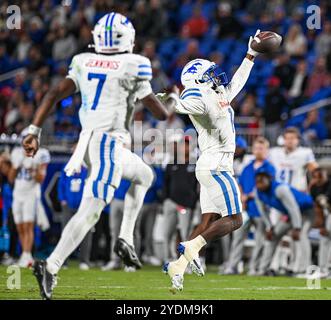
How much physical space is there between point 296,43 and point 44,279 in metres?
10.8

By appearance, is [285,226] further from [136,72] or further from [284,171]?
[136,72]

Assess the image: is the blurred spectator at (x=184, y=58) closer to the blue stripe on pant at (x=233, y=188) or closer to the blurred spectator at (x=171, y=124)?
the blurred spectator at (x=171, y=124)

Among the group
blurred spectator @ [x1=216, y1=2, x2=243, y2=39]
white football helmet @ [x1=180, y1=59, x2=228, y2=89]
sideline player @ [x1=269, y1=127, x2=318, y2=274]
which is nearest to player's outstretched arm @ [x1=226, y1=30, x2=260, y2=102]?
white football helmet @ [x1=180, y1=59, x2=228, y2=89]

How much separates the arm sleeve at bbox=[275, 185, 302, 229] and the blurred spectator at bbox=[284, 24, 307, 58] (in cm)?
616

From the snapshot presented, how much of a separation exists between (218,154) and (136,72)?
3.23 feet

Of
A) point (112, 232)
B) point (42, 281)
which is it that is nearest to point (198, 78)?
point (42, 281)

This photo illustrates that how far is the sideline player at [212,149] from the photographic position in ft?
26.9

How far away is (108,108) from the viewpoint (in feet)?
27.6

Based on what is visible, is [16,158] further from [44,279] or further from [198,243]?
[44,279]

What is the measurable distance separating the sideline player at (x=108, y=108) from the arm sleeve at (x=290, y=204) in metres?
3.34

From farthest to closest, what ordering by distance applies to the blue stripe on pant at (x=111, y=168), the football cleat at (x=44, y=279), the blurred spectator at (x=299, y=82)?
the blurred spectator at (x=299, y=82), the blue stripe on pant at (x=111, y=168), the football cleat at (x=44, y=279)

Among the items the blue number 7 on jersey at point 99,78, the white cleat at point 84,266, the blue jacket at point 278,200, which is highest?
the blue number 7 on jersey at point 99,78

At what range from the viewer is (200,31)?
19.3 m

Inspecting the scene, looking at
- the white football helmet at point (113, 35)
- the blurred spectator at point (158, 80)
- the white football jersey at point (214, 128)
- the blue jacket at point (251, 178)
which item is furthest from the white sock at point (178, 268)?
the blurred spectator at point (158, 80)
